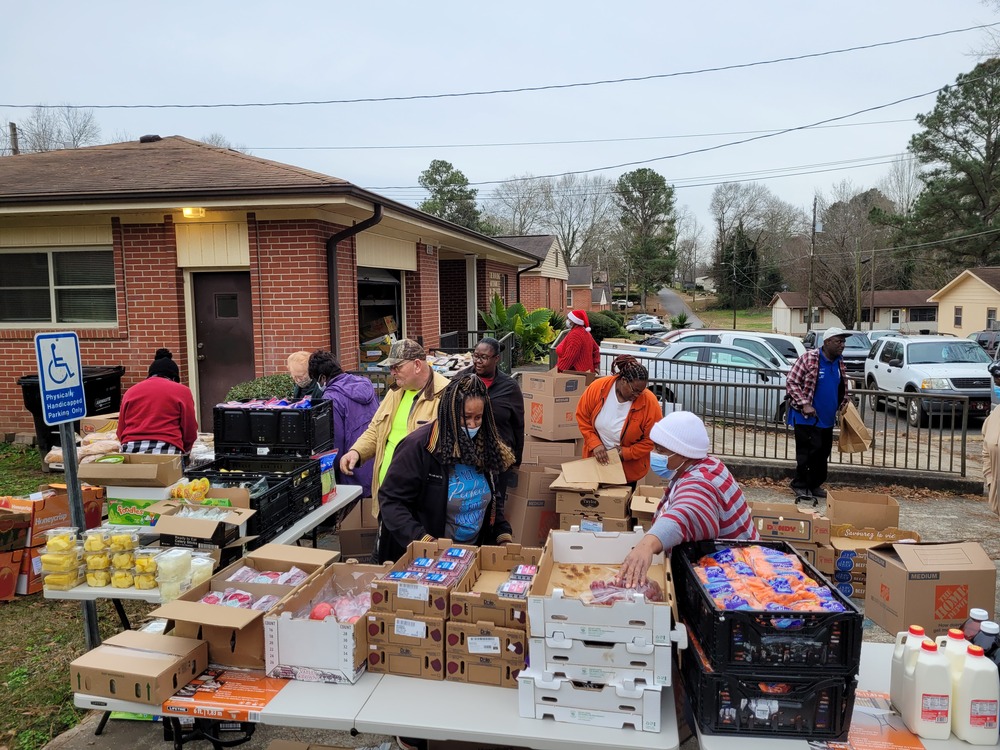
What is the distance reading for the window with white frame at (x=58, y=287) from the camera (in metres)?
10.1

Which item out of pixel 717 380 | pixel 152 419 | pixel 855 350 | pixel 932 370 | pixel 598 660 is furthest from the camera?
pixel 855 350

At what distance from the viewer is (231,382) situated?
32.7 ft

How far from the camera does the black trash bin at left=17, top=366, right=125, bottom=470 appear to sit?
936 cm

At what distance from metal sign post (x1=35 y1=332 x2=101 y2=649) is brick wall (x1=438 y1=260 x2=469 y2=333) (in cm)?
1548

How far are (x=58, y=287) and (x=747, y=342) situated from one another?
12442mm

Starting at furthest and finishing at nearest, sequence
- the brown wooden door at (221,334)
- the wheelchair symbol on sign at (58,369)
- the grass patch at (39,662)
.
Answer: the brown wooden door at (221,334)
the wheelchair symbol on sign at (58,369)
the grass patch at (39,662)

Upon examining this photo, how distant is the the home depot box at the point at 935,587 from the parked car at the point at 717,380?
5.21 m

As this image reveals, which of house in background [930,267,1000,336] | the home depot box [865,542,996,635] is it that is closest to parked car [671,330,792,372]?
the home depot box [865,542,996,635]

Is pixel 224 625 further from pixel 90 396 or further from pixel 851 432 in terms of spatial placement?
pixel 90 396

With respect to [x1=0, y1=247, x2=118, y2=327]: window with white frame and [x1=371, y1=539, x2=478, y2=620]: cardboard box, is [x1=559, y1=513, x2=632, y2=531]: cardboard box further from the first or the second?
[x1=0, y1=247, x2=118, y2=327]: window with white frame

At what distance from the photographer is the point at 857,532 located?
5.90m

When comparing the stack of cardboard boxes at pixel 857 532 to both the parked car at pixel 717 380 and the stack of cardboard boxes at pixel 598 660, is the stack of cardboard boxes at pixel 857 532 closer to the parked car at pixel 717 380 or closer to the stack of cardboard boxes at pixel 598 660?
the parked car at pixel 717 380

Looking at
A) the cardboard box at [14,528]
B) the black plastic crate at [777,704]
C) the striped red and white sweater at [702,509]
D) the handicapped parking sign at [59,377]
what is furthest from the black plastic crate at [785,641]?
the cardboard box at [14,528]

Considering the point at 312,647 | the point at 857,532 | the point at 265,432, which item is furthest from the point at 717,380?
the point at 312,647
